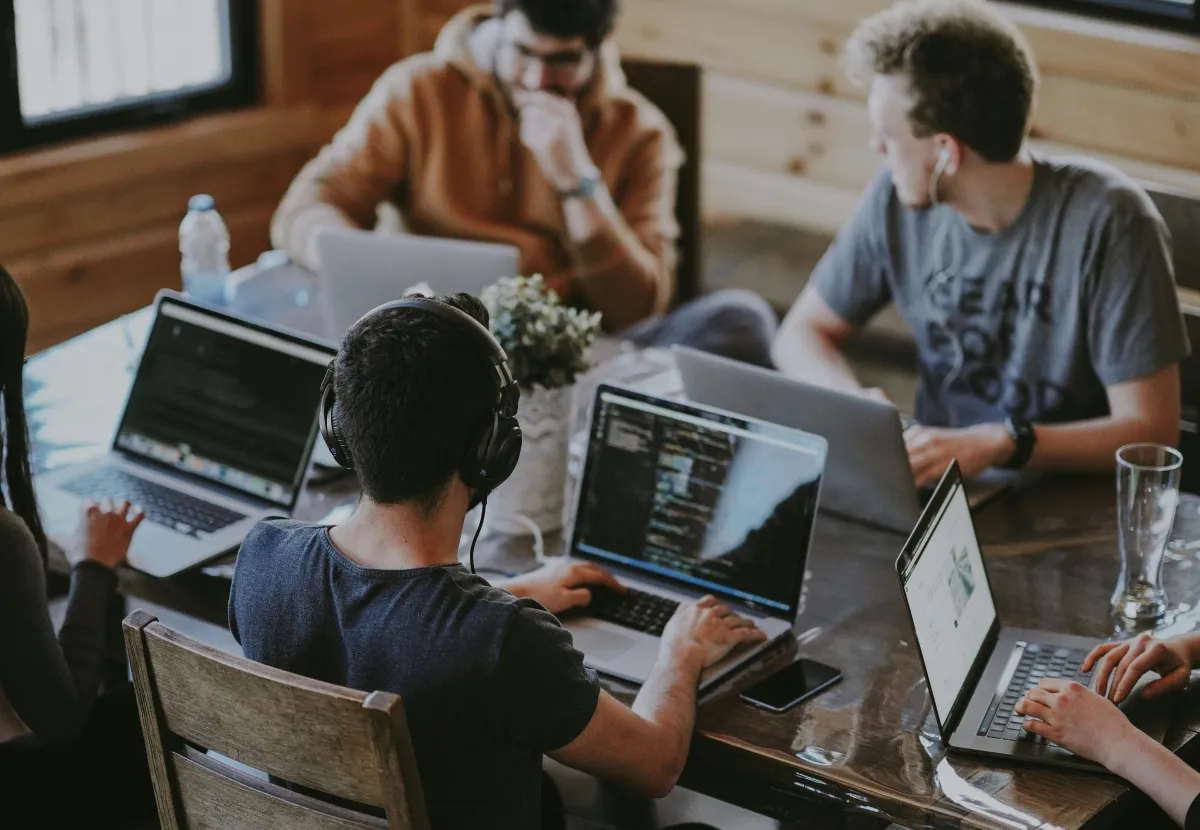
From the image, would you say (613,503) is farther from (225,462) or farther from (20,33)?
(20,33)

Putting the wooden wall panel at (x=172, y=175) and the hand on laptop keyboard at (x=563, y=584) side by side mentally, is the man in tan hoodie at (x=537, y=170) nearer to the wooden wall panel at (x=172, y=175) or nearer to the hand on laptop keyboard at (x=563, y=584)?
the wooden wall panel at (x=172, y=175)

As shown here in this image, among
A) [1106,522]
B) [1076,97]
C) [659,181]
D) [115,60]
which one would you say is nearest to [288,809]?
[1106,522]

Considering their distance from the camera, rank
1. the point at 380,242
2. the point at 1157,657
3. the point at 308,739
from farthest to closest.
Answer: the point at 380,242
the point at 1157,657
the point at 308,739

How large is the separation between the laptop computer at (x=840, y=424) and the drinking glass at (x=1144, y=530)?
262 millimetres

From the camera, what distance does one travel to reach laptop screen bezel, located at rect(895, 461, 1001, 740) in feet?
4.92

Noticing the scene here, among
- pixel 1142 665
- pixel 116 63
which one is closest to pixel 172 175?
pixel 116 63

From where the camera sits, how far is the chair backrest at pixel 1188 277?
249 cm

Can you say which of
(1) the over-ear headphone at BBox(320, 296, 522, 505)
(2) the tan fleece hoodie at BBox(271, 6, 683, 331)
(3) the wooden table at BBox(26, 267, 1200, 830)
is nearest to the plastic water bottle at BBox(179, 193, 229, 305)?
(3) the wooden table at BBox(26, 267, 1200, 830)

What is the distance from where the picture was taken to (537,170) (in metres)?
3.10

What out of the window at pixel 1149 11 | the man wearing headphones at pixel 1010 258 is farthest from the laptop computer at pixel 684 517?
the window at pixel 1149 11

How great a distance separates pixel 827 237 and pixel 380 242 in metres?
1.75

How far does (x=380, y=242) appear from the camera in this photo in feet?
7.75

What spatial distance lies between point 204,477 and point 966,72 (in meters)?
1.22

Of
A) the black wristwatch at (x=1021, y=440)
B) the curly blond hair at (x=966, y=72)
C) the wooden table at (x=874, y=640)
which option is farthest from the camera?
the curly blond hair at (x=966, y=72)
